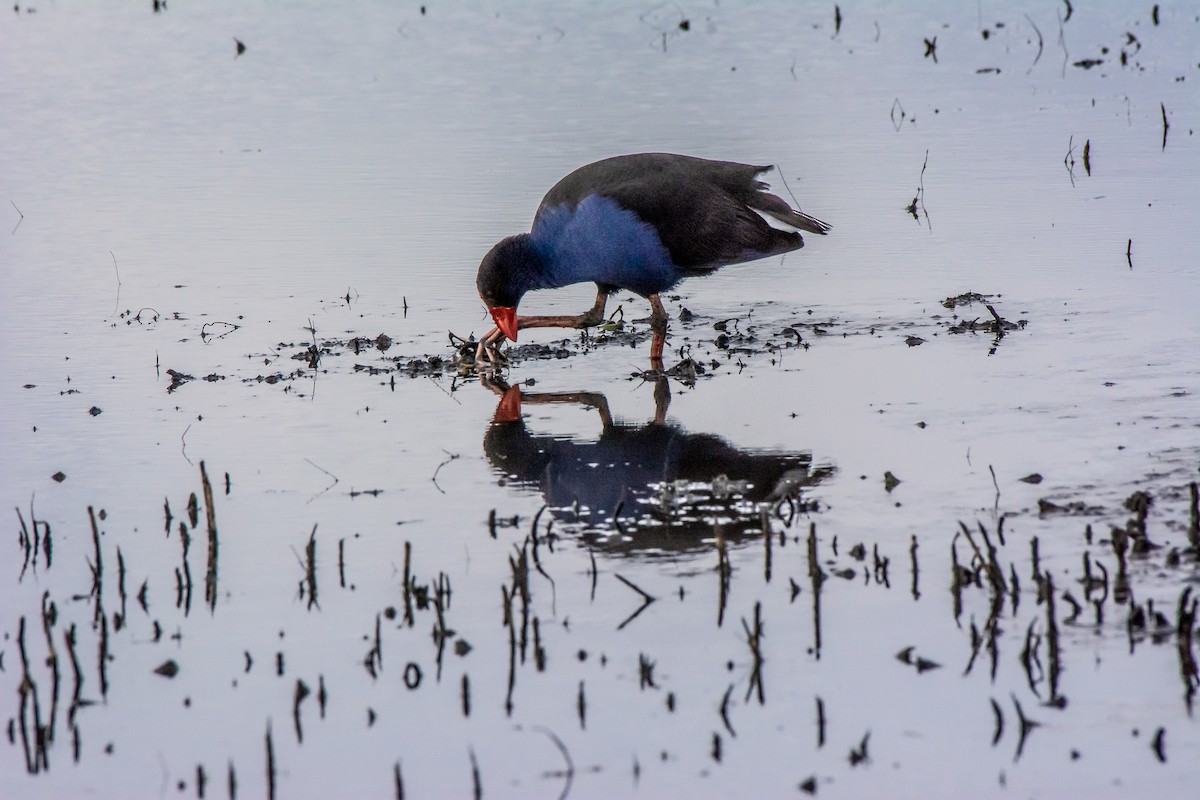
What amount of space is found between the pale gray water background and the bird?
0.36 meters

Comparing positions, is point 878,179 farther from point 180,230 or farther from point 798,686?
point 798,686

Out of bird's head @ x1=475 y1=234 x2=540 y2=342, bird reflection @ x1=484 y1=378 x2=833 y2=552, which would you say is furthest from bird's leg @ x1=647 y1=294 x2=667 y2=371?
bird reflection @ x1=484 y1=378 x2=833 y2=552

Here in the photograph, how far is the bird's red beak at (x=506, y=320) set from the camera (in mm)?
8594

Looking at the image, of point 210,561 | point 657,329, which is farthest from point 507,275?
point 210,561

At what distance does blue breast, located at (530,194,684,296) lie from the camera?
27.5 ft

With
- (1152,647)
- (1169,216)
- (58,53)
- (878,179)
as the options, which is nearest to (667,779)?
(1152,647)

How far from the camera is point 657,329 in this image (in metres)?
8.73

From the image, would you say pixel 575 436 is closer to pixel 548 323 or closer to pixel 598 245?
pixel 598 245

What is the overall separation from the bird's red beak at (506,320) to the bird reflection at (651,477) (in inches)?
35.5

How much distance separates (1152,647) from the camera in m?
4.68

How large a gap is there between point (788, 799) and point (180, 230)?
8.53 meters

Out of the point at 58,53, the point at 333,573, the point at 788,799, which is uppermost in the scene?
the point at 58,53

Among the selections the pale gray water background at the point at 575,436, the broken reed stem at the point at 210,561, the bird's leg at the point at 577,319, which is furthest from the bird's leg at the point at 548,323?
→ the broken reed stem at the point at 210,561

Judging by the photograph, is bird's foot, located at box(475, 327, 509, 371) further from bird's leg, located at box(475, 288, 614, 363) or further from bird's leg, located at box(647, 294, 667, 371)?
bird's leg, located at box(647, 294, 667, 371)
